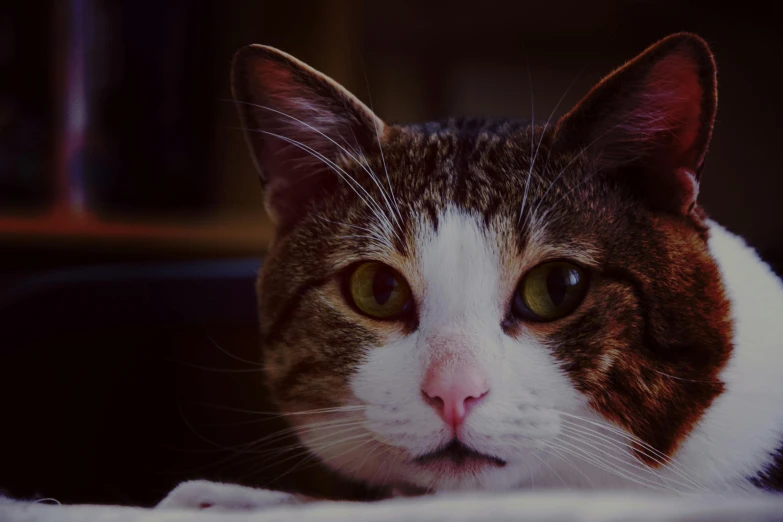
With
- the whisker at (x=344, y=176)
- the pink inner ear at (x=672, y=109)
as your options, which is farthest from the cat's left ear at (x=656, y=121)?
the whisker at (x=344, y=176)

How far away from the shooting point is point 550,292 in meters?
0.45

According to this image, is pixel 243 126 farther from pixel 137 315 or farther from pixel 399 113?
pixel 137 315

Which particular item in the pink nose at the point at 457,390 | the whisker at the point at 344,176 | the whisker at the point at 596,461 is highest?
the whisker at the point at 344,176

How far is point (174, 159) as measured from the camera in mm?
961

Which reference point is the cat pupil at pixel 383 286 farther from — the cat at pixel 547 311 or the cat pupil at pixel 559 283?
the cat pupil at pixel 559 283

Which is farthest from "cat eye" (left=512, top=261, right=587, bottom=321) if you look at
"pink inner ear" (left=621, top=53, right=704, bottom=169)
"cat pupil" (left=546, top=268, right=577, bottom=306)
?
"pink inner ear" (left=621, top=53, right=704, bottom=169)

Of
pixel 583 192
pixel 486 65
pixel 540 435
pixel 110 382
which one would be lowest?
pixel 110 382

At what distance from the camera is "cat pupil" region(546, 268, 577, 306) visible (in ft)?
1.47

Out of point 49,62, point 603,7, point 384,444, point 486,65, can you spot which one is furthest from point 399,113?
point 49,62

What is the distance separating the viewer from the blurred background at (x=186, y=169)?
508mm

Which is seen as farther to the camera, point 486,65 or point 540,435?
point 486,65

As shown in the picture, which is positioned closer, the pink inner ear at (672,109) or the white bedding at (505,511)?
the white bedding at (505,511)

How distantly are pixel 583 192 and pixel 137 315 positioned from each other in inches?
22.5

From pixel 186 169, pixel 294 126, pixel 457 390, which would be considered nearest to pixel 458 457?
pixel 457 390
